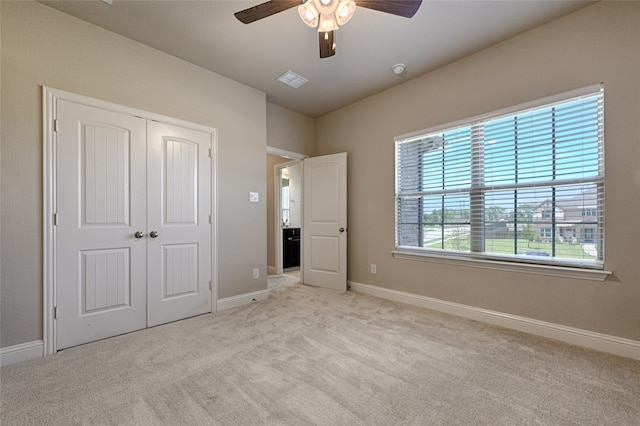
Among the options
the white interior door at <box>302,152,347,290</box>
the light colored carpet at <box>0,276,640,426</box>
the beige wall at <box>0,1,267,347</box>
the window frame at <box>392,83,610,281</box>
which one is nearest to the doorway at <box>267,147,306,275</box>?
the white interior door at <box>302,152,347,290</box>

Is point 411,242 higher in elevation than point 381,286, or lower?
higher

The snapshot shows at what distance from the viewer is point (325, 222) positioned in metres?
4.25

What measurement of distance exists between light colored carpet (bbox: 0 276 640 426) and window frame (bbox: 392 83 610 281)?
0.61 m

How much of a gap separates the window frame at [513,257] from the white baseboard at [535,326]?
46cm

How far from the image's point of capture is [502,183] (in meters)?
2.72

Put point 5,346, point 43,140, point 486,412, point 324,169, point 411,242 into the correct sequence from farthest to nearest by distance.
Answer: point 324,169, point 411,242, point 43,140, point 5,346, point 486,412

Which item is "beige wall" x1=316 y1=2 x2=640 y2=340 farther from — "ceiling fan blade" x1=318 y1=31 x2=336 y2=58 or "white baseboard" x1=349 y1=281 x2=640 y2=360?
"ceiling fan blade" x1=318 y1=31 x2=336 y2=58

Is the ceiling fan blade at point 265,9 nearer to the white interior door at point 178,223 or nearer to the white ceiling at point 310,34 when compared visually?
the white ceiling at point 310,34

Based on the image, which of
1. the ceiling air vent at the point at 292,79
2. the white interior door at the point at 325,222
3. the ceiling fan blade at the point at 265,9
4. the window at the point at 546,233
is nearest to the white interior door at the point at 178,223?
the ceiling air vent at the point at 292,79

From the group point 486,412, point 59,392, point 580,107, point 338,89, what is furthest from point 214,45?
point 486,412

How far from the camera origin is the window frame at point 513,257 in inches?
87.4

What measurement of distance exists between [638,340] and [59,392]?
4017mm

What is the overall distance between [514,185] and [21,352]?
4.37m

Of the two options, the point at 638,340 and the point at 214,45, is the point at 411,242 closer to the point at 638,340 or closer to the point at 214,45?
the point at 638,340
